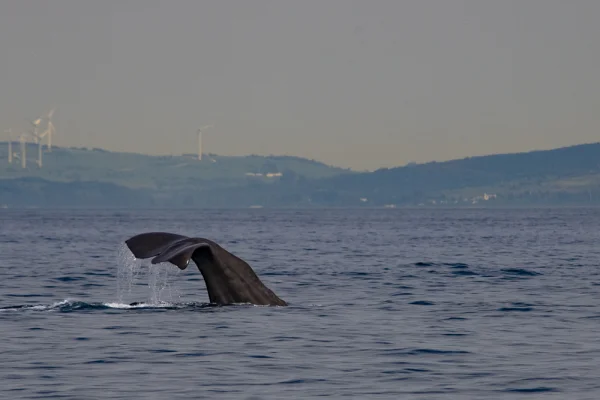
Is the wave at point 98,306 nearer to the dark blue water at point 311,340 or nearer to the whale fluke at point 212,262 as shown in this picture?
the dark blue water at point 311,340

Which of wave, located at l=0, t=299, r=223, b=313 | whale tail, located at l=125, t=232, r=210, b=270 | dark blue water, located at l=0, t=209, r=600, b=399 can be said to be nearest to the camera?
dark blue water, located at l=0, t=209, r=600, b=399

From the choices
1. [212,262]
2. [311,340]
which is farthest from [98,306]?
[311,340]

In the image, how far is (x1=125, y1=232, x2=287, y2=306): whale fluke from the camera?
18.4 metres

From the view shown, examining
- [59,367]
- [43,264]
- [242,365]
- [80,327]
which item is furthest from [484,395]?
[43,264]

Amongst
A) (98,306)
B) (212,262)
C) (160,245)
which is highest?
(160,245)

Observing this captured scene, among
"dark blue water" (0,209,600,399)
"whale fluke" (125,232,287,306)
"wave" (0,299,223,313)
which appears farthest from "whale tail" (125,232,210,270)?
"wave" (0,299,223,313)

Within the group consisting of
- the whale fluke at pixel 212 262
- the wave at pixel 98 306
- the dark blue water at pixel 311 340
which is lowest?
the dark blue water at pixel 311 340

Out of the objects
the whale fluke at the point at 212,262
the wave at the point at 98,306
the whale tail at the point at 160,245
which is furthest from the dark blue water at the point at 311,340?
the whale tail at the point at 160,245

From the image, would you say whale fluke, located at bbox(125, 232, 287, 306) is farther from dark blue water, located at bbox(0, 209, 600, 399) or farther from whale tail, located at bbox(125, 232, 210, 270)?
dark blue water, located at bbox(0, 209, 600, 399)

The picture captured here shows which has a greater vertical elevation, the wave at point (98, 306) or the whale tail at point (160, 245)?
the whale tail at point (160, 245)

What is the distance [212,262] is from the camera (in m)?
20.0

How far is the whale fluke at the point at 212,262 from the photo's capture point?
18.4m

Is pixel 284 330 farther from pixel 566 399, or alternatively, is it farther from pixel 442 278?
pixel 442 278

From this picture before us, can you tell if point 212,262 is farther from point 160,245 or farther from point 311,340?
point 311,340
